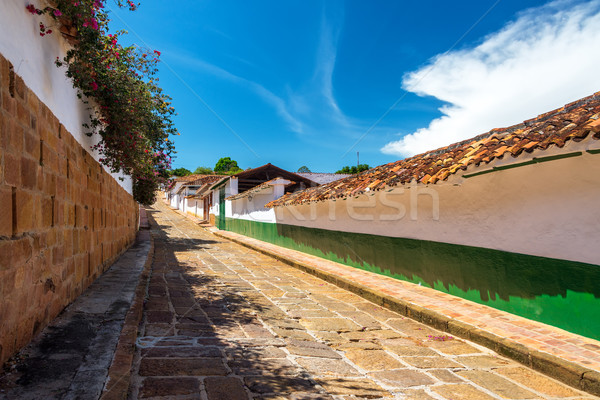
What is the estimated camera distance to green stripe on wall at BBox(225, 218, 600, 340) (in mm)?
4336

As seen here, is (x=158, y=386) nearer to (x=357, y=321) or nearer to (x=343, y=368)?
(x=343, y=368)

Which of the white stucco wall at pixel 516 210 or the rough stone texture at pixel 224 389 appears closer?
the rough stone texture at pixel 224 389

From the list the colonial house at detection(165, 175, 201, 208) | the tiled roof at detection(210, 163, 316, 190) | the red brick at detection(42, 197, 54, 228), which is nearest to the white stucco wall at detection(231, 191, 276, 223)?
the tiled roof at detection(210, 163, 316, 190)

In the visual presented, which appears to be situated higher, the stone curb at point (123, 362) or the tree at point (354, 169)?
the tree at point (354, 169)

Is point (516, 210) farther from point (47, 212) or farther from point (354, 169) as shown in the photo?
point (354, 169)

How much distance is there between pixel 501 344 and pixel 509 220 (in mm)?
1978

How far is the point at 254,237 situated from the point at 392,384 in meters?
17.2

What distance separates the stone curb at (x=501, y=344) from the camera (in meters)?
3.31

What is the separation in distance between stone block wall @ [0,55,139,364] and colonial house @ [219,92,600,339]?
5141 mm

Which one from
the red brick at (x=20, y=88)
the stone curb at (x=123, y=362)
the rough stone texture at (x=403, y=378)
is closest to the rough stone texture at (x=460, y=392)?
the rough stone texture at (x=403, y=378)

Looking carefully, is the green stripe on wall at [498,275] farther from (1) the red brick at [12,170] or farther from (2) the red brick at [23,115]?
(2) the red brick at [23,115]

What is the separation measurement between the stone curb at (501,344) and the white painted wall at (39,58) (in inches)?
208

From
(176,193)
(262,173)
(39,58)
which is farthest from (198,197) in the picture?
(39,58)

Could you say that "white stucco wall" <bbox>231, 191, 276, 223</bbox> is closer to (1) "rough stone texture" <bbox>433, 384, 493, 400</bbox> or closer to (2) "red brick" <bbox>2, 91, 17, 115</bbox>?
(1) "rough stone texture" <bbox>433, 384, 493, 400</bbox>
